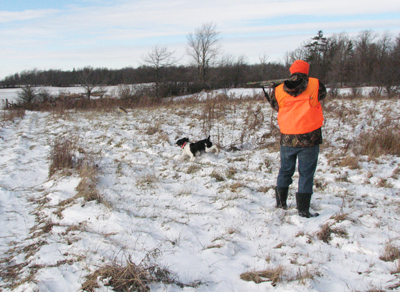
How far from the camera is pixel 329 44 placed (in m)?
46.2

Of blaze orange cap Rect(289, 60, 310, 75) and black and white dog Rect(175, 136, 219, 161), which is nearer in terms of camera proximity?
blaze orange cap Rect(289, 60, 310, 75)

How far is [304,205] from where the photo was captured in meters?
3.18

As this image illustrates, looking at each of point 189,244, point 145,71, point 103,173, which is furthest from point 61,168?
point 145,71

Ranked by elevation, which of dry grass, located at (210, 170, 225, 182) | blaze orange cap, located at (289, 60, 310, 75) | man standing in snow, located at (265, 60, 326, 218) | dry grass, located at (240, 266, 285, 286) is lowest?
dry grass, located at (240, 266, 285, 286)

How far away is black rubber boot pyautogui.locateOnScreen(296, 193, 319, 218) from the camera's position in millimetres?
3170

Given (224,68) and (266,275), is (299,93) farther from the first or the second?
(224,68)

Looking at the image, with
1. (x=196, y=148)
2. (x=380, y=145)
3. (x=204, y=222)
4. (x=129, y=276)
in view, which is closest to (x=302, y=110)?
(x=204, y=222)

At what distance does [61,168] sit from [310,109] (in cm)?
501

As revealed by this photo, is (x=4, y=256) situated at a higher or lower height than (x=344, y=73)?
lower

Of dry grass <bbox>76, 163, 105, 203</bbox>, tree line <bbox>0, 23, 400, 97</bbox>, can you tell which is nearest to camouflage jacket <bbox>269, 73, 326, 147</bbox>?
dry grass <bbox>76, 163, 105, 203</bbox>

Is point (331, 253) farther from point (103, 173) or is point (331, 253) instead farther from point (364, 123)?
point (364, 123)

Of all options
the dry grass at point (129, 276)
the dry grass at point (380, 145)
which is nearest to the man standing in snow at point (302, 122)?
the dry grass at point (129, 276)

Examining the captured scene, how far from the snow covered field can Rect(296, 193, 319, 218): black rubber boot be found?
4.1 inches

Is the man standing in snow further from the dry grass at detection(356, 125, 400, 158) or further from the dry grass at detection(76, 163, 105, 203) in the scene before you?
the dry grass at detection(356, 125, 400, 158)
